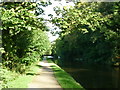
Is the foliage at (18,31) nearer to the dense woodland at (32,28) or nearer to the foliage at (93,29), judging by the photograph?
the dense woodland at (32,28)

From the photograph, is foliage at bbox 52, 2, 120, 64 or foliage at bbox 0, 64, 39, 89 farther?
foliage at bbox 0, 64, 39, 89

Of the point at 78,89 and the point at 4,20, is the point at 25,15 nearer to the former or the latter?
the point at 4,20

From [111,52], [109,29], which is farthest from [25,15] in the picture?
[111,52]

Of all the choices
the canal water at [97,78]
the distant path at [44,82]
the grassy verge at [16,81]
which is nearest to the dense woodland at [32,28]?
the grassy verge at [16,81]

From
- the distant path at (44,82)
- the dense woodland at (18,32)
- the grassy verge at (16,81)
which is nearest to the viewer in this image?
the dense woodland at (18,32)

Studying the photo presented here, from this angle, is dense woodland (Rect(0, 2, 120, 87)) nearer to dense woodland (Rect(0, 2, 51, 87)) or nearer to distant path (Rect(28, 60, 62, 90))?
dense woodland (Rect(0, 2, 51, 87))

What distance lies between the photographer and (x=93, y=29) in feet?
30.6

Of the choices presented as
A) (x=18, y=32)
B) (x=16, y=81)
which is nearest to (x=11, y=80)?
(x=16, y=81)

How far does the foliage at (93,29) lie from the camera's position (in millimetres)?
8562

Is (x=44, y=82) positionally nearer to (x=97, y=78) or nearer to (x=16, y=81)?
(x=16, y=81)

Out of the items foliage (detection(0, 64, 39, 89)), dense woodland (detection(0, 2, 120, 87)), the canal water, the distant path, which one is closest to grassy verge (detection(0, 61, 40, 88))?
foliage (detection(0, 64, 39, 89))

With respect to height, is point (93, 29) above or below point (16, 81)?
above

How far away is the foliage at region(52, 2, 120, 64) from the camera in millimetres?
8562

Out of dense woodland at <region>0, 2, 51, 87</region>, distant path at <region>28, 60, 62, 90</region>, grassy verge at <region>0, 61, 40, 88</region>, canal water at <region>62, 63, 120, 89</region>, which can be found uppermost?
dense woodland at <region>0, 2, 51, 87</region>
